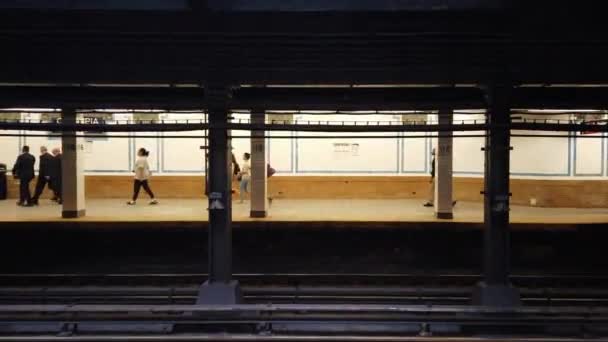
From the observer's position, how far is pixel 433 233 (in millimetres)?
10406

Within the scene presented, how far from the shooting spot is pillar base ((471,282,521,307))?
23.3 ft

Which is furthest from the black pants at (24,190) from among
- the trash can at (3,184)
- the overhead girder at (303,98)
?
the overhead girder at (303,98)

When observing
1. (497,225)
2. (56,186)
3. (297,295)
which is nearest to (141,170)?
(56,186)

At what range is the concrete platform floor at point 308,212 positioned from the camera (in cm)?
1070

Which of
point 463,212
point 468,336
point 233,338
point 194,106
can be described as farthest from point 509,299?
point 463,212

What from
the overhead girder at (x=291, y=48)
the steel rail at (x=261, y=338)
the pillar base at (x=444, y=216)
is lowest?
the steel rail at (x=261, y=338)

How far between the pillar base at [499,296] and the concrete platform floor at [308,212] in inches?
128

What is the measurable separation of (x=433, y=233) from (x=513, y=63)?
14.2 ft

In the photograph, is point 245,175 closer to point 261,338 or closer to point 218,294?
point 218,294

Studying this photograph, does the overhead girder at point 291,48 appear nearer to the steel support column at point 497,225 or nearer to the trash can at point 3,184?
the steel support column at point 497,225

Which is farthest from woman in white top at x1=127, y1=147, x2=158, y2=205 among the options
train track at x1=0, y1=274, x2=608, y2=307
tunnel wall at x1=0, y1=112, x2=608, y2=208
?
train track at x1=0, y1=274, x2=608, y2=307

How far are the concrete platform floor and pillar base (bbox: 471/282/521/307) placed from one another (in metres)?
3.26

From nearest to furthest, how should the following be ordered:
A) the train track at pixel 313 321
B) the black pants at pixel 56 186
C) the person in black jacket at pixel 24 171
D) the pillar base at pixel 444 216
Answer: the train track at pixel 313 321 → the pillar base at pixel 444 216 → the person in black jacket at pixel 24 171 → the black pants at pixel 56 186

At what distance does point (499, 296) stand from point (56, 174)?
11672 mm
